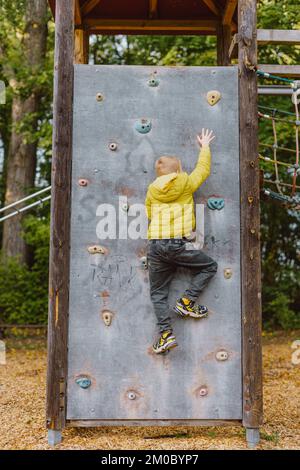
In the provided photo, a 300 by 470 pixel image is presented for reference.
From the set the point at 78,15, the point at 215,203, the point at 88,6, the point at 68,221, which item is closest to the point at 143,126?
the point at 215,203

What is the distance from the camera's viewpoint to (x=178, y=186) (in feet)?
13.0

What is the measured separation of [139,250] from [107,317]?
0.52 meters

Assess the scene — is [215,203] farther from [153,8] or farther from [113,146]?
[153,8]

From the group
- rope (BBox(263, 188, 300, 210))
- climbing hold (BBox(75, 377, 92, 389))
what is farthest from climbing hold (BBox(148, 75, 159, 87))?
climbing hold (BBox(75, 377, 92, 389))

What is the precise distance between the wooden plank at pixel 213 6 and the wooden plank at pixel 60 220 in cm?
173

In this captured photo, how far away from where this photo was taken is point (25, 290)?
11148 mm

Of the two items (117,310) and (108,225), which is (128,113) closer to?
(108,225)

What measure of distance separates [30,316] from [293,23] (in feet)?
22.5

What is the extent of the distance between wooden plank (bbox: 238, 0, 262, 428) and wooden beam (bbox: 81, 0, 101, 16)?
1.88 metres

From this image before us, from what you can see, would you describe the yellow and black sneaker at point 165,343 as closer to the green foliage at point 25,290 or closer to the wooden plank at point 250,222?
the wooden plank at point 250,222

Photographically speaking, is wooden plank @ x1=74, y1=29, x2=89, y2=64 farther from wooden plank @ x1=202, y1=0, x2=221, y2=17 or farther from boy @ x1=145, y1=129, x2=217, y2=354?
boy @ x1=145, y1=129, x2=217, y2=354

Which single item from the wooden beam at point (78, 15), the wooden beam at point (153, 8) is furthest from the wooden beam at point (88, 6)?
the wooden beam at point (153, 8)

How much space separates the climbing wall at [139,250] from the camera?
405 cm

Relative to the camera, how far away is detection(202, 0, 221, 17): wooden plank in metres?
5.45
